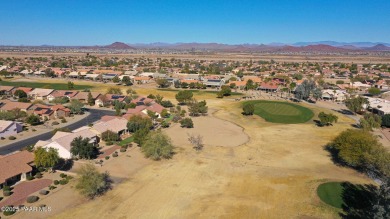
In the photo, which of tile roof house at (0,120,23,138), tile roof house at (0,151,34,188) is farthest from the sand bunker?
tile roof house at (0,120,23,138)

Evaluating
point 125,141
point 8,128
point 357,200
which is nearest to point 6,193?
point 125,141

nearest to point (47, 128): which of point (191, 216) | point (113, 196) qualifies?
point (113, 196)

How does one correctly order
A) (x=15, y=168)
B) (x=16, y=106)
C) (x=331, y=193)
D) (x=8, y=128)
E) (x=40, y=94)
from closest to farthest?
1. (x=331, y=193)
2. (x=15, y=168)
3. (x=8, y=128)
4. (x=16, y=106)
5. (x=40, y=94)

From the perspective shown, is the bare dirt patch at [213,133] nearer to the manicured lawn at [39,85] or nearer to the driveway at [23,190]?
the driveway at [23,190]

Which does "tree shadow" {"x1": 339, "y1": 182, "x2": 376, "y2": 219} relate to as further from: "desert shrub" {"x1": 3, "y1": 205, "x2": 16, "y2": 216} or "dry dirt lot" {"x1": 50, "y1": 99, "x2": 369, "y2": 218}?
"desert shrub" {"x1": 3, "y1": 205, "x2": 16, "y2": 216}

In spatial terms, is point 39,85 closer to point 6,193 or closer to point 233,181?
point 6,193

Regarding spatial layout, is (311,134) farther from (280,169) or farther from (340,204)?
(340,204)

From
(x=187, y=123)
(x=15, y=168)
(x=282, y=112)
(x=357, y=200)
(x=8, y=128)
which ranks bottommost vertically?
(x=357, y=200)
